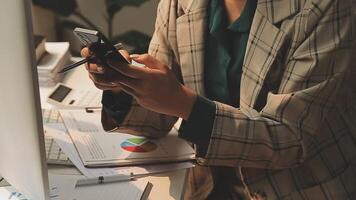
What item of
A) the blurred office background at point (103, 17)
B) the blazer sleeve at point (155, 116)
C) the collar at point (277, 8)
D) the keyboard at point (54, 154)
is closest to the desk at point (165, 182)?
the keyboard at point (54, 154)

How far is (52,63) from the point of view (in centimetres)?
149

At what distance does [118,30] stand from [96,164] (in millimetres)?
1177

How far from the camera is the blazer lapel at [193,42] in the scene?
3.72ft

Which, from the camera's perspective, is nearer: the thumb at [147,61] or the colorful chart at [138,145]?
the thumb at [147,61]

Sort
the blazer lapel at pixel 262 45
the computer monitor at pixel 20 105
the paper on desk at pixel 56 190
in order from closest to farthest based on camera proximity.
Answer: the computer monitor at pixel 20 105, the paper on desk at pixel 56 190, the blazer lapel at pixel 262 45

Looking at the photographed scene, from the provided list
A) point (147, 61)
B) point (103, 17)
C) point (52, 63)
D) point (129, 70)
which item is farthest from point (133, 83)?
point (103, 17)

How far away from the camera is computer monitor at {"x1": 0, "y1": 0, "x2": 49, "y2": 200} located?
0.64m

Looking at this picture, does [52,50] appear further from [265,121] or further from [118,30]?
[265,121]

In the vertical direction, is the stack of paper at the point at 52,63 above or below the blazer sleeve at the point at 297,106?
below

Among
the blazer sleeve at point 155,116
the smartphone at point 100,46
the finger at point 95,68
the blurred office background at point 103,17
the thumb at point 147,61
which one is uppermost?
the smartphone at point 100,46

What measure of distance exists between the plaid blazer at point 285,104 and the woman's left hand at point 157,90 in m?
0.08

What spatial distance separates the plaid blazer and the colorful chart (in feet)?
0.07

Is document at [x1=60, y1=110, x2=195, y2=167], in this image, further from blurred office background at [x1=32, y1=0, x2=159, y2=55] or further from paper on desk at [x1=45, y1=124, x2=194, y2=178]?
blurred office background at [x1=32, y1=0, x2=159, y2=55]

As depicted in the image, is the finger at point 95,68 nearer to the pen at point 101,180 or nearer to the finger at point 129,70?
the finger at point 129,70
